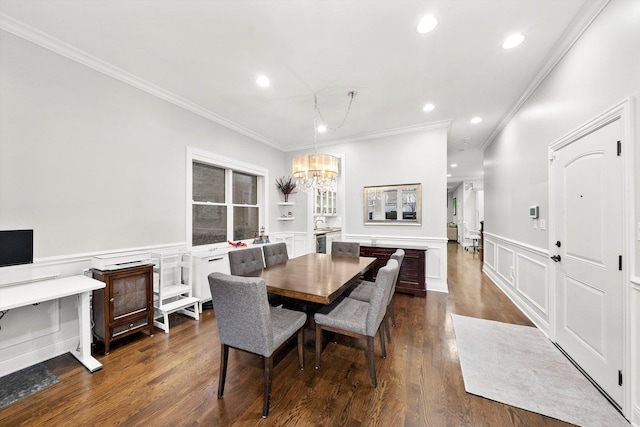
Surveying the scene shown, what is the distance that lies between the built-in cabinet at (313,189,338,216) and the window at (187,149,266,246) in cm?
117

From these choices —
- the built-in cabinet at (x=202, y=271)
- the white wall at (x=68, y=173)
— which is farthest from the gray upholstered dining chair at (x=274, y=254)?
the white wall at (x=68, y=173)

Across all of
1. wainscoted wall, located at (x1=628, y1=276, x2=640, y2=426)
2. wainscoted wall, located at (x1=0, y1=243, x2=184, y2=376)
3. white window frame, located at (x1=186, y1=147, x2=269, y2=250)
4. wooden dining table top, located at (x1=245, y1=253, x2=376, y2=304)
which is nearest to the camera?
wainscoted wall, located at (x1=628, y1=276, x2=640, y2=426)

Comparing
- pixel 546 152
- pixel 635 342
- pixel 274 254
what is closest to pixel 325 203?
pixel 274 254

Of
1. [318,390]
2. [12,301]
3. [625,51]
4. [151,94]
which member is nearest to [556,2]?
[625,51]

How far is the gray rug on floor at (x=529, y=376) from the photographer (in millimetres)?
1623

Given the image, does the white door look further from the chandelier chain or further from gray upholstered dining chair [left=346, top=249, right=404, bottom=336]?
the chandelier chain

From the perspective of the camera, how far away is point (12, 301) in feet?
5.36

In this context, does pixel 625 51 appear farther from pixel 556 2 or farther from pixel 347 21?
pixel 347 21

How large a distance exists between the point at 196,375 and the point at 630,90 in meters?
A: 3.84

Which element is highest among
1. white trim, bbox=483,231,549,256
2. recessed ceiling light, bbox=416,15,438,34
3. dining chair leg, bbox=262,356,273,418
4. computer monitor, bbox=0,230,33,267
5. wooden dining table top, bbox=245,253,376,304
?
recessed ceiling light, bbox=416,15,438,34

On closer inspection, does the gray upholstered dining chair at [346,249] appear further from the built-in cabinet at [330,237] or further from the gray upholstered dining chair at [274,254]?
the built-in cabinet at [330,237]

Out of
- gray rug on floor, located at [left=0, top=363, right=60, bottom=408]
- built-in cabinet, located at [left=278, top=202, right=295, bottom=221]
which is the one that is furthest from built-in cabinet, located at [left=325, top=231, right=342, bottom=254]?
gray rug on floor, located at [left=0, top=363, right=60, bottom=408]

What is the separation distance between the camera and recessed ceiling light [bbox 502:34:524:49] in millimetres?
2145

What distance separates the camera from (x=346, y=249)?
3.58m
